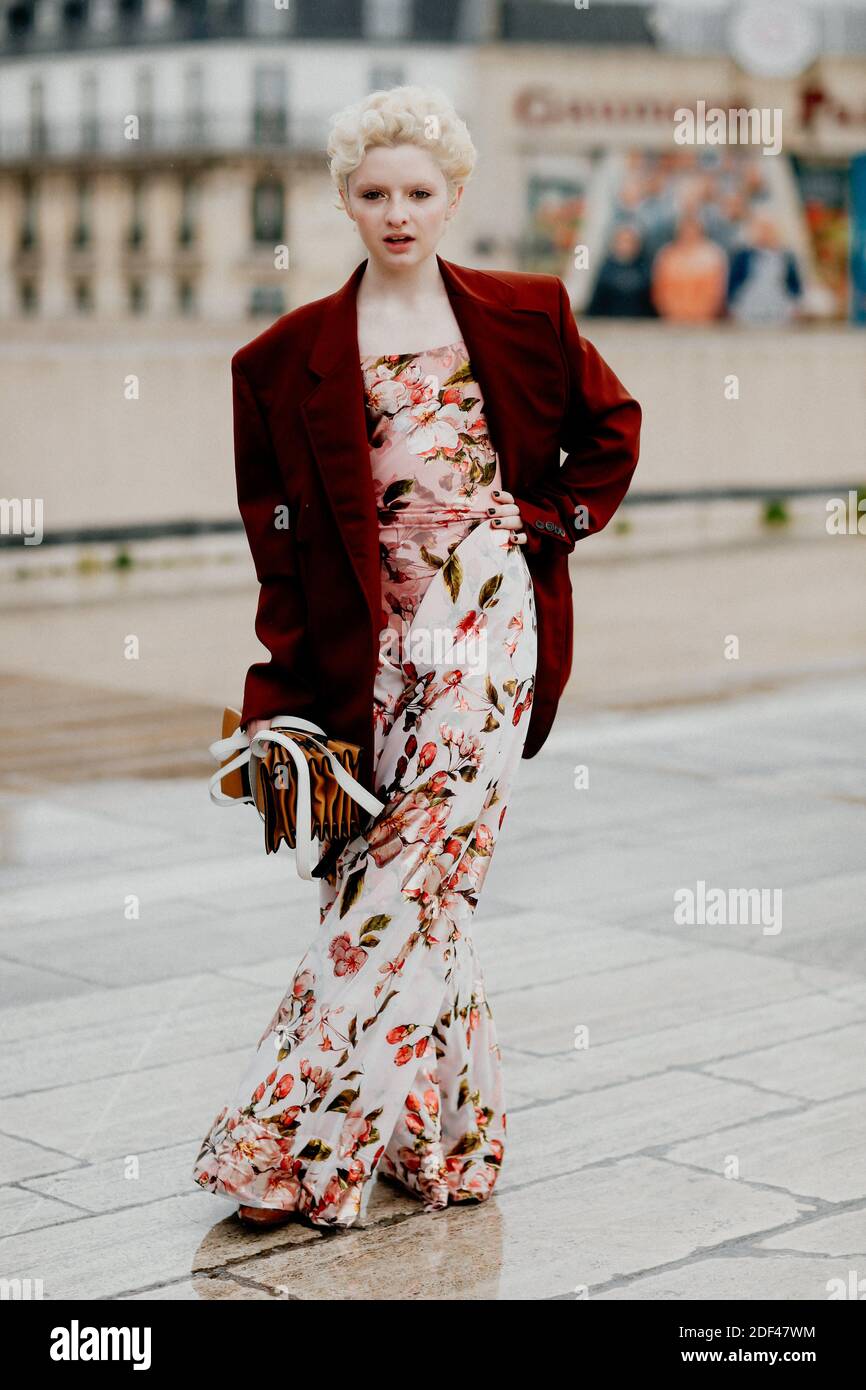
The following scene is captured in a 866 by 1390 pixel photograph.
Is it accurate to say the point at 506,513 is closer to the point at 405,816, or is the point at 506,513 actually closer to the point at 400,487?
the point at 400,487

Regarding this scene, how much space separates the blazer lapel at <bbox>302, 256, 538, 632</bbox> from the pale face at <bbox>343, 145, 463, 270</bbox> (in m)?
0.11

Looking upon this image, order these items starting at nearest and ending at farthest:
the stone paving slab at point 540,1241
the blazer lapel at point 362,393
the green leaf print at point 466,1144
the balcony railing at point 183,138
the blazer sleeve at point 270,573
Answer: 1. the stone paving slab at point 540,1241
2. the blazer lapel at point 362,393
3. the blazer sleeve at point 270,573
4. the green leaf print at point 466,1144
5. the balcony railing at point 183,138

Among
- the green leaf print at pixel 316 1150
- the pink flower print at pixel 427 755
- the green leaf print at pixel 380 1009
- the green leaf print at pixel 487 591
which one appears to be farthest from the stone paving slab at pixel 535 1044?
Result: the green leaf print at pixel 487 591

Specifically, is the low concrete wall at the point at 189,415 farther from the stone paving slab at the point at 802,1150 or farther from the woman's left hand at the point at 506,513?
the woman's left hand at the point at 506,513

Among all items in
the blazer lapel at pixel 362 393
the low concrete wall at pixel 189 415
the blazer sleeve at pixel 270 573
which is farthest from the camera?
the low concrete wall at pixel 189 415

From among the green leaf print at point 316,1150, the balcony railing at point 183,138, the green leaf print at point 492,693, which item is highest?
the balcony railing at point 183,138

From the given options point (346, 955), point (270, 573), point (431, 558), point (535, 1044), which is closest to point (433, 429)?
point (431, 558)

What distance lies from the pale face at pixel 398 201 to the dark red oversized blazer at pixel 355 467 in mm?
112

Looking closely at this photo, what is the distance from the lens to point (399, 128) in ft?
11.5

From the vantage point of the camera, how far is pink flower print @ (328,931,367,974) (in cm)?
361

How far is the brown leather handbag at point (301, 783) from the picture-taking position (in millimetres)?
3531

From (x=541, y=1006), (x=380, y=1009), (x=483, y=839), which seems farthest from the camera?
(x=541, y=1006)

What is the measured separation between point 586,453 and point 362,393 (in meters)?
0.45

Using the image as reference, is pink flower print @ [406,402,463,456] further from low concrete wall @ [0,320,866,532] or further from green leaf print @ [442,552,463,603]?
low concrete wall @ [0,320,866,532]
